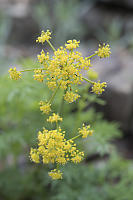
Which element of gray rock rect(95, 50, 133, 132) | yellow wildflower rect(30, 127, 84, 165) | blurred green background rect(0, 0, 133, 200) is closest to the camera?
yellow wildflower rect(30, 127, 84, 165)

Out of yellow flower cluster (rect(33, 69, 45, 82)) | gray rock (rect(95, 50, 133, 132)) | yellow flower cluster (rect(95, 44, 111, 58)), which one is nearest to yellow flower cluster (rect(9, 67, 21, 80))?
yellow flower cluster (rect(33, 69, 45, 82))

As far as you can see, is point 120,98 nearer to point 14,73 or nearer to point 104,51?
point 104,51

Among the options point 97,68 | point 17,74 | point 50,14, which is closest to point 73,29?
point 50,14

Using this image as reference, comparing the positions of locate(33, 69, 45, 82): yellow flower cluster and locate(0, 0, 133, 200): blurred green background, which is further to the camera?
locate(0, 0, 133, 200): blurred green background

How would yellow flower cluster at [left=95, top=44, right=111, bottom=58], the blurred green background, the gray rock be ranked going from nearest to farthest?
1. yellow flower cluster at [left=95, top=44, right=111, bottom=58]
2. the blurred green background
3. the gray rock

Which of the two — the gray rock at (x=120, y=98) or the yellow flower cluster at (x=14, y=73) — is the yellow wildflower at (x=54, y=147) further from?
the gray rock at (x=120, y=98)

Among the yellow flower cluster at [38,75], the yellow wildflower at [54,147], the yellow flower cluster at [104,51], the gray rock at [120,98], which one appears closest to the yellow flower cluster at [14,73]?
the yellow flower cluster at [38,75]

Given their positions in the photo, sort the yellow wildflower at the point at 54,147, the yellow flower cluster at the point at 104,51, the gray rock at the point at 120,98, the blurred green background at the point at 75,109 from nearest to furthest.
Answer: the yellow wildflower at the point at 54,147
the yellow flower cluster at the point at 104,51
the blurred green background at the point at 75,109
the gray rock at the point at 120,98

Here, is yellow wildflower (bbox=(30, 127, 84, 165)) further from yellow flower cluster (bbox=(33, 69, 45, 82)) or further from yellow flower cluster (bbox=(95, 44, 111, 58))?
yellow flower cluster (bbox=(95, 44, 111, 58))

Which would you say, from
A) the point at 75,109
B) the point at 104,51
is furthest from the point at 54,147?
the point at 75,109
